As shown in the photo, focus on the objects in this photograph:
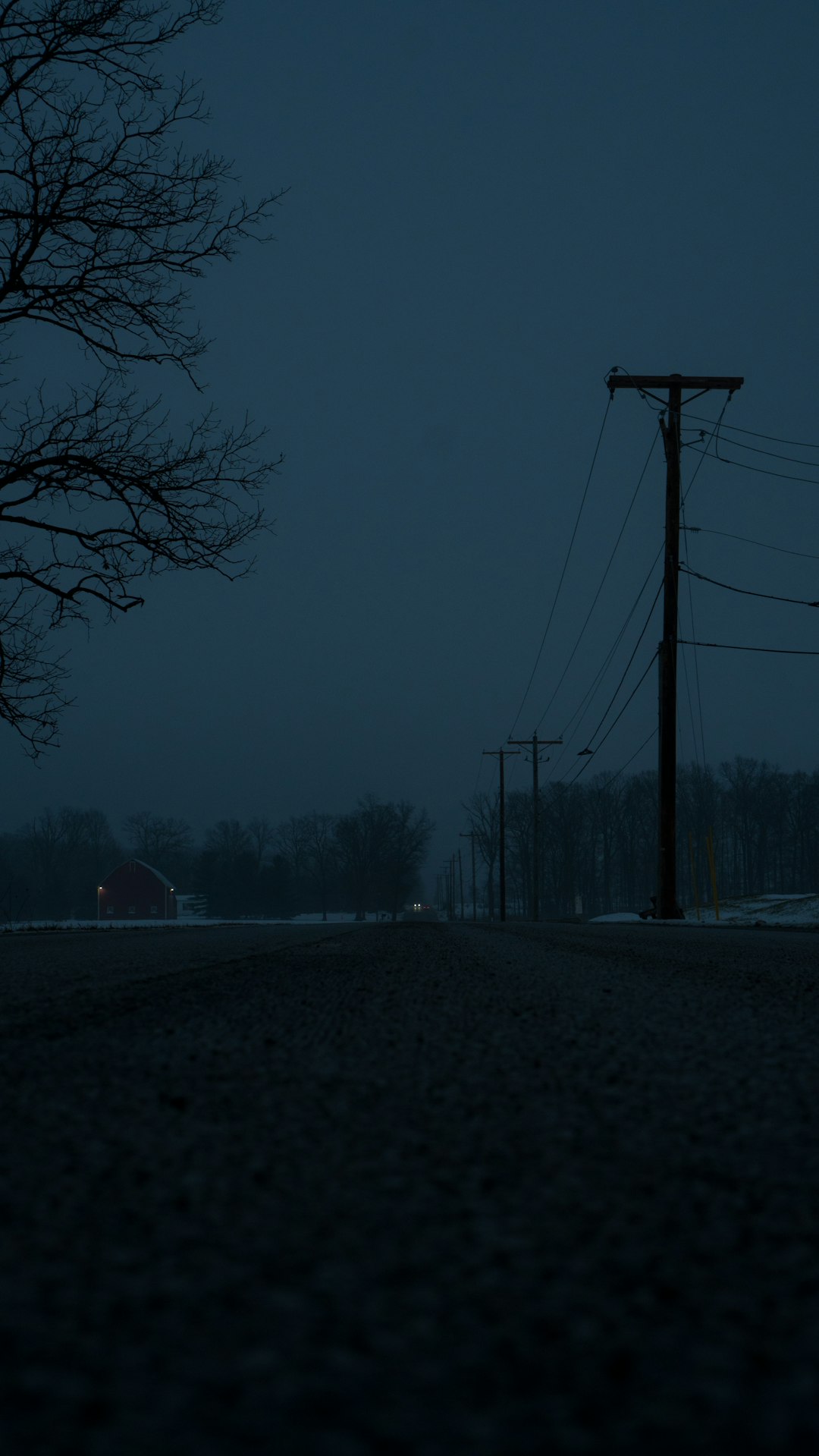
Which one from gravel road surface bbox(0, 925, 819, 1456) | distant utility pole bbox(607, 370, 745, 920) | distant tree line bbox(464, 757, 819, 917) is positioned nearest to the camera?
gravel road surface bbox(0, 925, 819, 1456)

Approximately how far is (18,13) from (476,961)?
9.13 meters

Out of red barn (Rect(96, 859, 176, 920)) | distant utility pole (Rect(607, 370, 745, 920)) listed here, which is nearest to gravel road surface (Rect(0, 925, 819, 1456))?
distant utility pole (Rect(607, 370, 745, 920))

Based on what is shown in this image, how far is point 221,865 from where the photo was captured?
105125mm

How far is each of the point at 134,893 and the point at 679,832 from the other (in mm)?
52978

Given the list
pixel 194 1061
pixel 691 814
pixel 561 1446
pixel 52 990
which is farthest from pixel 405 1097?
pixel 691 814

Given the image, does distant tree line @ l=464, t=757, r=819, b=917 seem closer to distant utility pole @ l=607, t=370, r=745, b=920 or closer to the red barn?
the red barn

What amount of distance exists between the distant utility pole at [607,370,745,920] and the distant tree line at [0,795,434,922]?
86.1m

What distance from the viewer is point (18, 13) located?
8961 mm

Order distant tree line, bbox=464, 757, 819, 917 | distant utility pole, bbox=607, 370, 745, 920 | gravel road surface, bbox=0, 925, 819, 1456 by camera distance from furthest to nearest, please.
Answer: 1. distant tree line, bbox=464, 757, 819, 917
2. distant utility pole, bbox=607, 370, 745, 920
3. gravel road surface, bbox=0, 925, 819, 1456

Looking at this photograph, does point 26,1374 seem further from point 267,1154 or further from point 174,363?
point 174,363

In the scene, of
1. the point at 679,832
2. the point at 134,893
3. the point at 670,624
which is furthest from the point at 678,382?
the point at 679,832

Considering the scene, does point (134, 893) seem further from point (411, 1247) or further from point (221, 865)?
point (411, 1247)

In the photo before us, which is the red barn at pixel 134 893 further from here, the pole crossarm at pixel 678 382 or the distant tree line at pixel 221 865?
the pole crossarm at pixel 678 382

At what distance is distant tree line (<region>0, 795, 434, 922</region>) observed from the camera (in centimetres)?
10319
